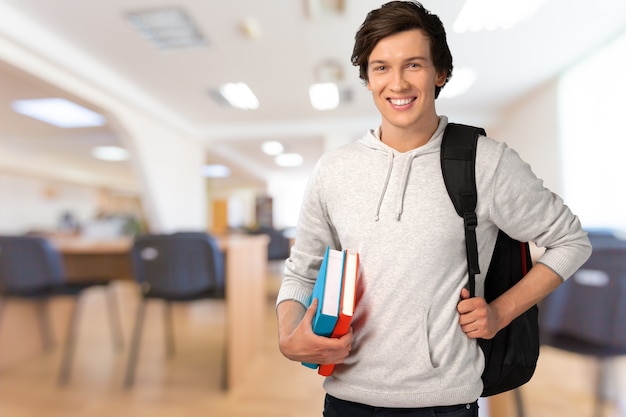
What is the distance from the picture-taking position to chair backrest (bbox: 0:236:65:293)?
6.42 feet

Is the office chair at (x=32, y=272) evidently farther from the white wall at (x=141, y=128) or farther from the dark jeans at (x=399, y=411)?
the dark jeans at (x=399, y=411)

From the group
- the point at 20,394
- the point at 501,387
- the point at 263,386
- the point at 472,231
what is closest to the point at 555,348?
the point at 501,387

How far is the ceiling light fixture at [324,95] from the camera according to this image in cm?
66

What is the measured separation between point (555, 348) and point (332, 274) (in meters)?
1.02

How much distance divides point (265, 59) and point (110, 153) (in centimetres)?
730

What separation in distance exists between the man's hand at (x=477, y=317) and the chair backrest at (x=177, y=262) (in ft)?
5.13

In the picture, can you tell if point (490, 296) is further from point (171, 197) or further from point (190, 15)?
point (171, 197)

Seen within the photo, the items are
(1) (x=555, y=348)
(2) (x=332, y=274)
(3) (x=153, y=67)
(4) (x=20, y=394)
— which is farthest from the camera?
(3) (x=153, y=67)

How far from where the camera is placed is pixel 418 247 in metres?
0.48

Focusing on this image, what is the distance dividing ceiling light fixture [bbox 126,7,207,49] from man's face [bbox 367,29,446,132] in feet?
5.61

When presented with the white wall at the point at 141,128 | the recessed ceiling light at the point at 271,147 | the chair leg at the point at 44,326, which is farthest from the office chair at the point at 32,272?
the recessed ceiling light at the point at 271,147

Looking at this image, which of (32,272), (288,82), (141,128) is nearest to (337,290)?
(288,82)

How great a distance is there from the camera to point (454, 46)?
19.2 inches

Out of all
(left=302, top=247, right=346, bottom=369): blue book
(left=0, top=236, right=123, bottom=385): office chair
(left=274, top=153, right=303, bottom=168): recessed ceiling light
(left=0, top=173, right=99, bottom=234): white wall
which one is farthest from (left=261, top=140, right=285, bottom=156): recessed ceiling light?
(left=0, top=173, right=99, bottom=234): white wall
